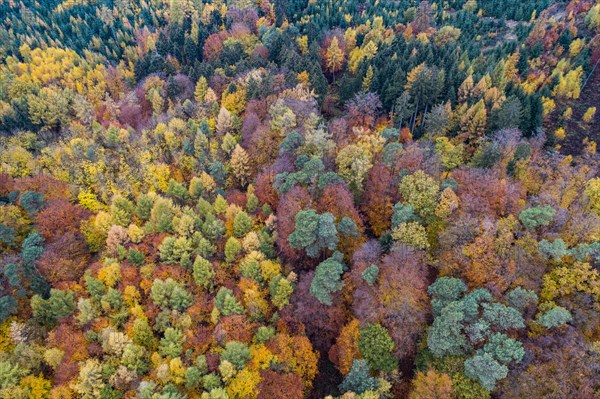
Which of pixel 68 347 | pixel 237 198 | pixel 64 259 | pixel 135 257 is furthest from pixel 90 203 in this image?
pixel 68 347

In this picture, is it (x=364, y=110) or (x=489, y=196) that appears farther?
(x=364, y=110)

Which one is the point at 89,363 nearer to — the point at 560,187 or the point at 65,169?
the point at 65,169

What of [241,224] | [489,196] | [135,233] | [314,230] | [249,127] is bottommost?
[489,196]

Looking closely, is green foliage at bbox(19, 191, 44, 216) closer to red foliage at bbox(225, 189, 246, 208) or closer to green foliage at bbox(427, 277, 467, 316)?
red foliage at bbox(225, 189, 246, 208)

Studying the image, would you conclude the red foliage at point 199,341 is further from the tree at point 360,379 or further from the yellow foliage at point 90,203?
the yellow foliage at point 90,203

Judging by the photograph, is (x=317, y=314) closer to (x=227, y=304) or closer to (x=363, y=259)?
(x=363, y=259)

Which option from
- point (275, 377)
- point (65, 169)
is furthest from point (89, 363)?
point (65, 169)

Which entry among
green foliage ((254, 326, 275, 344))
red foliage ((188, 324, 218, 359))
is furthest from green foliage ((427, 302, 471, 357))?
red foliage ((188, 324, 218, 359))
